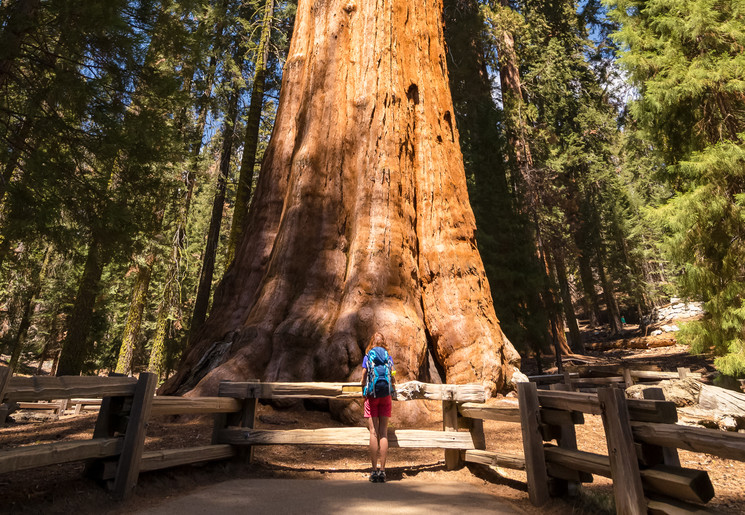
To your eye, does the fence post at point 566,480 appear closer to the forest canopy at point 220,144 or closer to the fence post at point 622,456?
the fence post at point 622,456

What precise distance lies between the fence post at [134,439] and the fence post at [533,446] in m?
3.55

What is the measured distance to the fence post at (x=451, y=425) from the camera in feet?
17.4

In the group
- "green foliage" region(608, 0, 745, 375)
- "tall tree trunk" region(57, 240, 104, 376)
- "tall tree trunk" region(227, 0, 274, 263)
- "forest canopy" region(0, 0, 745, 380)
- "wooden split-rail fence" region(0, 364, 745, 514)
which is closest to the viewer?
"wooden split-rail fence" region(0, 364, 745, 514)

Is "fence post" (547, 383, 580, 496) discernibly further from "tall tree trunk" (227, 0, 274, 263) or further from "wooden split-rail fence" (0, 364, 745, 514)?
"tall tree trunk" (227, 0, 274, 263)

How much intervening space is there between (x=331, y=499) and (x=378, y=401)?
1.17 metres

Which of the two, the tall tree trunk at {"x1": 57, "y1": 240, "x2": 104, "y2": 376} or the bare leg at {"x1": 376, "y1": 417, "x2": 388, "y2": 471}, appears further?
the tall tree trunk at {"x1": 57, "y1": 240, "x2": 104, "y2": 376}

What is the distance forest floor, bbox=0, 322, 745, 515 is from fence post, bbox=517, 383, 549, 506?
0.13 m

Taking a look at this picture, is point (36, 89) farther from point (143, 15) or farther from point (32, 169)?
point (143, 15)

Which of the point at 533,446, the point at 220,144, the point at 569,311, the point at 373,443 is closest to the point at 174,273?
the point at 220,144

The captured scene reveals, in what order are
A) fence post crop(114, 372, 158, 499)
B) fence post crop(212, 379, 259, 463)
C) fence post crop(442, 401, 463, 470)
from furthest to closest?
fence post crop(442, 401, 463, 470) → fence post crop(212, 379, 259, 463) → fence post crop(114, 372, 158, 499)

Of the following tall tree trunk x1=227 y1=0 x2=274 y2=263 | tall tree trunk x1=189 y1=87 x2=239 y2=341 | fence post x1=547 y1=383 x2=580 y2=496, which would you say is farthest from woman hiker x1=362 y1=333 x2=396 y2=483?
tall tree trunk x1=189 y1=87 x2=239 y2=341

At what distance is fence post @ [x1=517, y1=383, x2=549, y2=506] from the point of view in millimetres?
4051

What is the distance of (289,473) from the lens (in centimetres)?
508

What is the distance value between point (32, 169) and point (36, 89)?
1.67 meters
